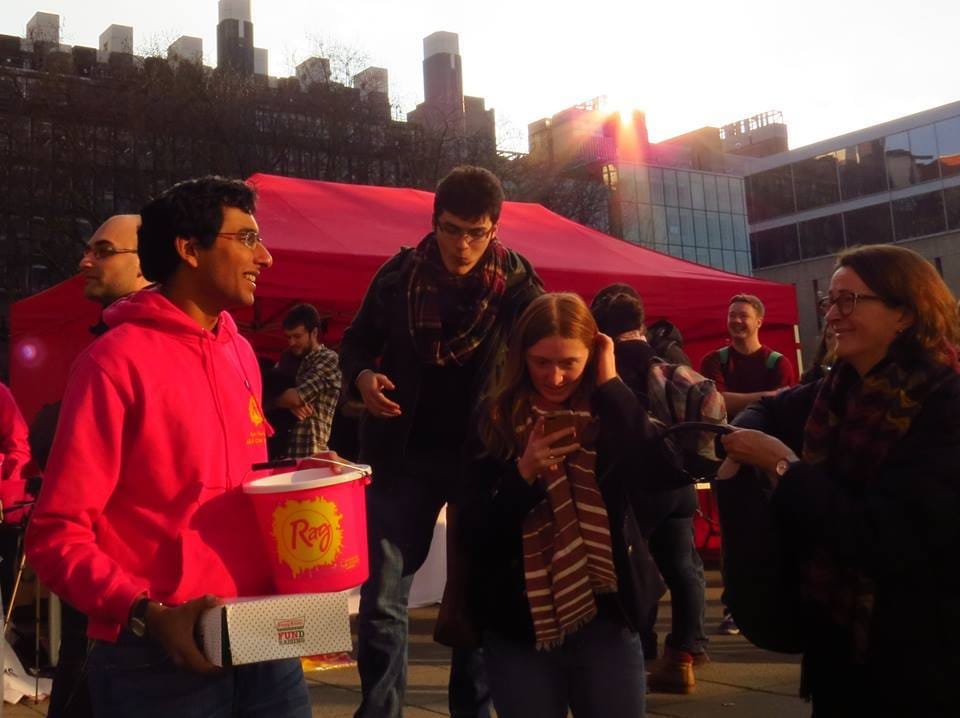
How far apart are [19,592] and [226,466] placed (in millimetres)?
5898

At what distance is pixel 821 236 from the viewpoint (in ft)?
193

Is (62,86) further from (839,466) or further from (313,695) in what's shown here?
(839,466)

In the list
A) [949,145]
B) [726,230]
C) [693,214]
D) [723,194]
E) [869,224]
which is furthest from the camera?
[723,194]

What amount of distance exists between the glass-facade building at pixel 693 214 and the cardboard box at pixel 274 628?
64.1 meters

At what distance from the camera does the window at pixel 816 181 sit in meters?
58.5

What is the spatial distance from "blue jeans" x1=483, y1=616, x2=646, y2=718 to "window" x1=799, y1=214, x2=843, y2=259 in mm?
57715

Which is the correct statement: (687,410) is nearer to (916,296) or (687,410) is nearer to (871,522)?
(916,296)

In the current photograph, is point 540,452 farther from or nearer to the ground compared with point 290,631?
farther from the ground

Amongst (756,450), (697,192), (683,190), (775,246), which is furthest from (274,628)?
(697,192)

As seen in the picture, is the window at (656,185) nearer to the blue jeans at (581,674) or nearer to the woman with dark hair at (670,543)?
the woman with dark hair at (670,543)

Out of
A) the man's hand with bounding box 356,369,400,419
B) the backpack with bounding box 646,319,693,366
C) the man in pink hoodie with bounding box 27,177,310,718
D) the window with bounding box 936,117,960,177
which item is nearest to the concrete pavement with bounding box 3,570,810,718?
the backpack with bounding box 646,319,693,366

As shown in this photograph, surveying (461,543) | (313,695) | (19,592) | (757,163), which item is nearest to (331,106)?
(19,592)

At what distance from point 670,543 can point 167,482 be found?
3.86 m

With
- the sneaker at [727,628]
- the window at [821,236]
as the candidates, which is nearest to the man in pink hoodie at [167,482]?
the sneaker at [727,628]
